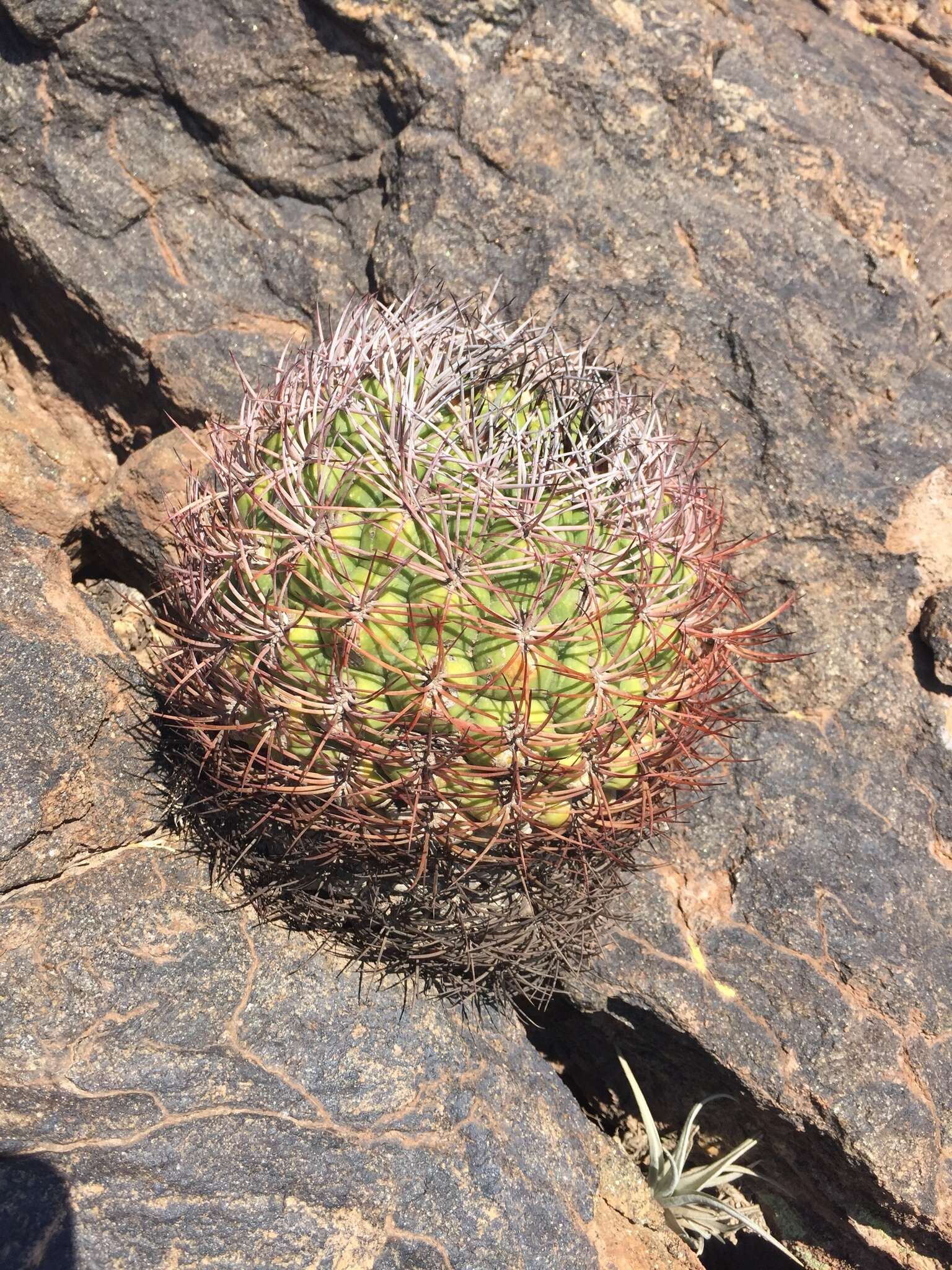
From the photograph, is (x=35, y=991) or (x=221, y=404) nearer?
(x=35, y=991)

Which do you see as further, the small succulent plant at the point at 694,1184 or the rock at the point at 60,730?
the small succulent plant at the point at 694,1184

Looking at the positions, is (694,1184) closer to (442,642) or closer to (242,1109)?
(242,1109)

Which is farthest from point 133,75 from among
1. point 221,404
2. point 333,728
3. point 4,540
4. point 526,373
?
point 333,728

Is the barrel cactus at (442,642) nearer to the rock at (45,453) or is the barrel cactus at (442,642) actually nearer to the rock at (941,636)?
the rock at (45,453)

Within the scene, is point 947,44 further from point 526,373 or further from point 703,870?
point 703,870

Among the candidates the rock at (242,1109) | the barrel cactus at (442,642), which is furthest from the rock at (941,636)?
the rock at (242,1109)

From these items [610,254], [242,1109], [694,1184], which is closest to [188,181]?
[610,254]
